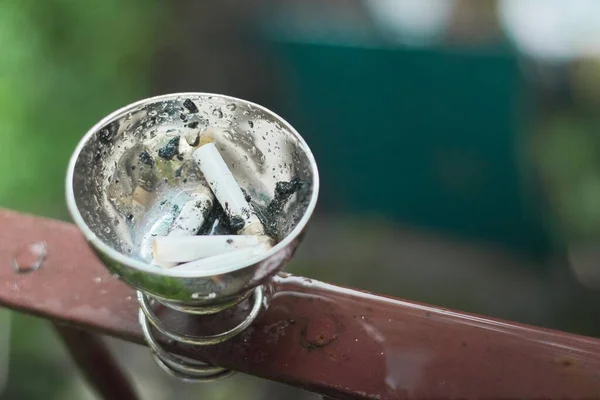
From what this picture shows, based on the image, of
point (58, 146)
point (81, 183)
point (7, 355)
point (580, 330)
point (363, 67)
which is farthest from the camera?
point (363, 67)

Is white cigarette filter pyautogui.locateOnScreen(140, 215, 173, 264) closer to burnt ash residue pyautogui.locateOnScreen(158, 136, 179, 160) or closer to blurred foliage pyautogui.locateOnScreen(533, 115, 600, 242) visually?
burnt ash residue pyautogui.locateOnScreen(158, 136, 179, 160)

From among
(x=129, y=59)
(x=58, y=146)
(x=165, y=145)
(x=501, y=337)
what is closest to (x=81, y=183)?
(x=165, y=145)

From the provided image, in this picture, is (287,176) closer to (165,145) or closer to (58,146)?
(165,145)

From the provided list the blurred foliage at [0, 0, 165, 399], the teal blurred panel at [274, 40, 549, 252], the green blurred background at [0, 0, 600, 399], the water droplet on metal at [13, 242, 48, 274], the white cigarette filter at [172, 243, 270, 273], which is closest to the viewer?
the white cigarette filter at [172, 243, 270, 273]

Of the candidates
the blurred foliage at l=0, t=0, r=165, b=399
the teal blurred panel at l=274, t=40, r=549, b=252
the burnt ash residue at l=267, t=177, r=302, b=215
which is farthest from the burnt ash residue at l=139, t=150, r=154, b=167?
the teal blurred panel at l=274, t=40, r=549, b=252

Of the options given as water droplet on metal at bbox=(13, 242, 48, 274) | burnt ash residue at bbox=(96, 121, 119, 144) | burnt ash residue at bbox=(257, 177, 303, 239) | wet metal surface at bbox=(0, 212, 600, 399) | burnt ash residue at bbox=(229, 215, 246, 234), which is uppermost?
burnt ash residue at bbox=(96, 121, 119, 144)

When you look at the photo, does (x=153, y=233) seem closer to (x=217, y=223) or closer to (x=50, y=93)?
(x=217, y=223)

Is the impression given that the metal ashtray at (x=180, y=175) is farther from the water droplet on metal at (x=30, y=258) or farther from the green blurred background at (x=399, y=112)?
the green blurred background at (x=399, y=112)

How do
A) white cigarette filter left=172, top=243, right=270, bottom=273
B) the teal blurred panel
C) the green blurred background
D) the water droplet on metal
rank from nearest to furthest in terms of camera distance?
white cigarette filter left=172, top=243, right=270, bottom=273, the water droplet on metal, the green blurred background, the teal blurred panel
